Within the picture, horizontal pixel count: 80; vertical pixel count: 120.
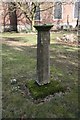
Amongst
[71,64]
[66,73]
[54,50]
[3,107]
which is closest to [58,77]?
[66,73]

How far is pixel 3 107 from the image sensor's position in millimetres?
4219

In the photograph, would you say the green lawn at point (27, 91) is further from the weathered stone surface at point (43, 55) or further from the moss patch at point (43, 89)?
the weathered stone surface at point (43, 55)

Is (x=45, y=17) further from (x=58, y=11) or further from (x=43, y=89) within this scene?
(x=43, y=89)

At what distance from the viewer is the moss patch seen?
4447 millimetres

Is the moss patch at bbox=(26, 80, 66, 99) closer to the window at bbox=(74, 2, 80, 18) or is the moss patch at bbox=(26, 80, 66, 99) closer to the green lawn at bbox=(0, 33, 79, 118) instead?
the green lawn at bbox=(0, 33, 79, 118)

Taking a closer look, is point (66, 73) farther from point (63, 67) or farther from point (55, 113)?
point (55, 113)

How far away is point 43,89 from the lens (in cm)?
456

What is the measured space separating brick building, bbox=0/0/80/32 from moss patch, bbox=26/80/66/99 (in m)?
14.2

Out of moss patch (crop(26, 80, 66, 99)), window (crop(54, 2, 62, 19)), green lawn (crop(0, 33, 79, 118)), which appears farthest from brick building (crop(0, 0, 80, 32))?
moss patch (crop(26, 80, 66, 99))

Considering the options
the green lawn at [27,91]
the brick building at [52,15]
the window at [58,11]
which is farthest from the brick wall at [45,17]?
the green lawn at [27,91]

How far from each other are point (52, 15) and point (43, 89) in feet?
52.7

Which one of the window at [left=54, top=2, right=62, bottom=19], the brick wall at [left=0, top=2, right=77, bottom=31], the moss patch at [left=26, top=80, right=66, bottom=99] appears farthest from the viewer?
the window at [left=54, top=2, right=62, bottom=19]

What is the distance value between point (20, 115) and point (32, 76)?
208 cm

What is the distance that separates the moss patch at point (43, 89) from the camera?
4.45 metres
